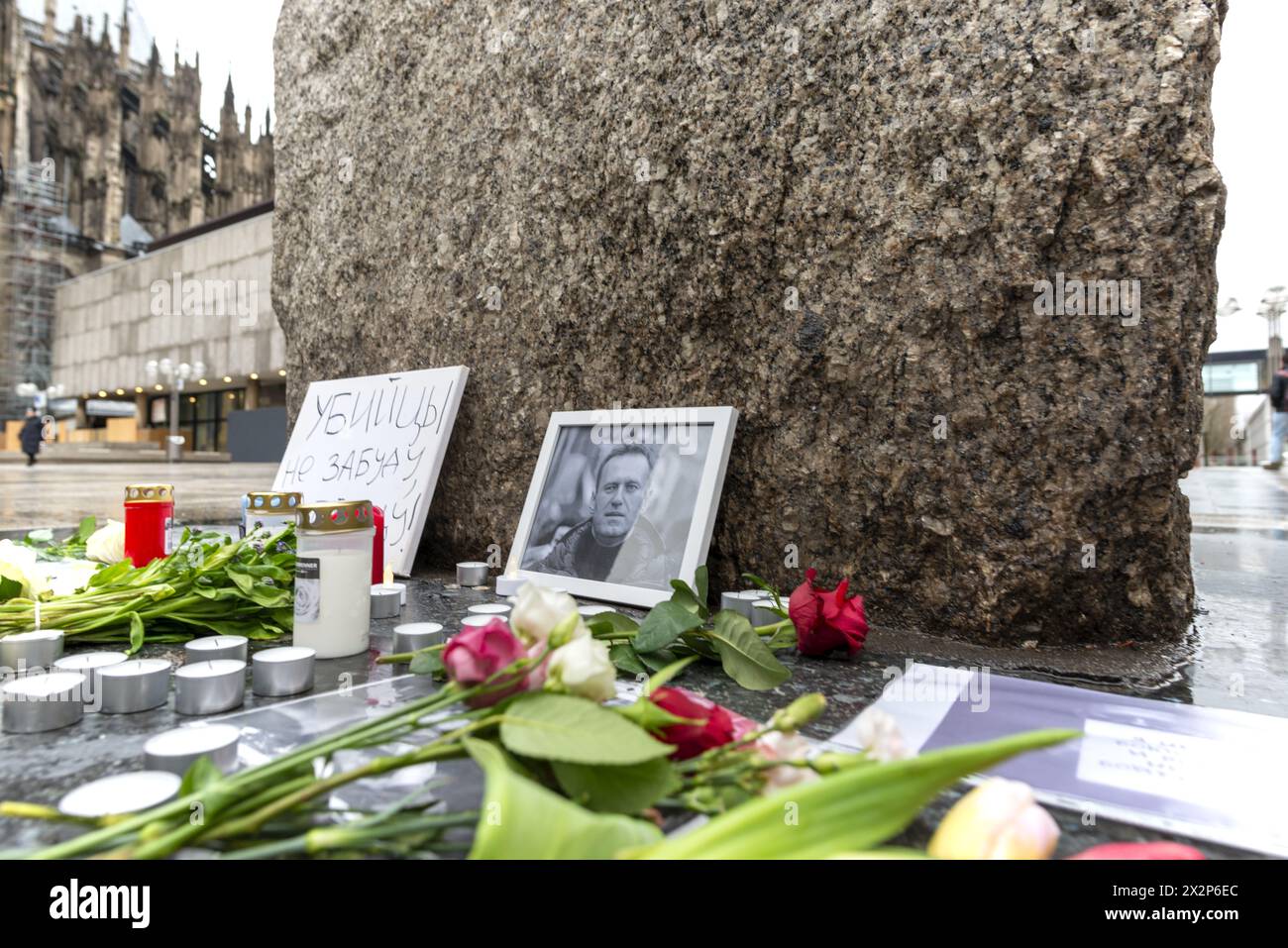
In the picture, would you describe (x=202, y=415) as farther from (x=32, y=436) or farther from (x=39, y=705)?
(x=39, y=705)

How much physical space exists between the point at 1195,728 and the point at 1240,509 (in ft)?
16.2

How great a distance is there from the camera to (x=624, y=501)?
1702 mm

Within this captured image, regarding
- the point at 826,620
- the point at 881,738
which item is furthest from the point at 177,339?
the point at 881,738

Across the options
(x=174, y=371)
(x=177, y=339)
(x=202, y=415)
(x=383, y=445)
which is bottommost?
(x=383, y=445)

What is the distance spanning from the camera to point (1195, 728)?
87 centimetres

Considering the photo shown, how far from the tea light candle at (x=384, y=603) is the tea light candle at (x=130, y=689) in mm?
545

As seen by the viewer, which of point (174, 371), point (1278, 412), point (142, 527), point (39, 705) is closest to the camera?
point (39, 705)

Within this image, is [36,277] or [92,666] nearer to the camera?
[92,666]

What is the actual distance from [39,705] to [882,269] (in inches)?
56.6

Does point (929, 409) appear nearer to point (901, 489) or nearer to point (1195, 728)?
point (901, 489)

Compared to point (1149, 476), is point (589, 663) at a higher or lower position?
lower

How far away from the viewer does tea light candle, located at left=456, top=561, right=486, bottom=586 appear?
1906 millimetres

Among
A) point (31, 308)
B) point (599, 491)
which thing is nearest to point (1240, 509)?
point (599, 491)
